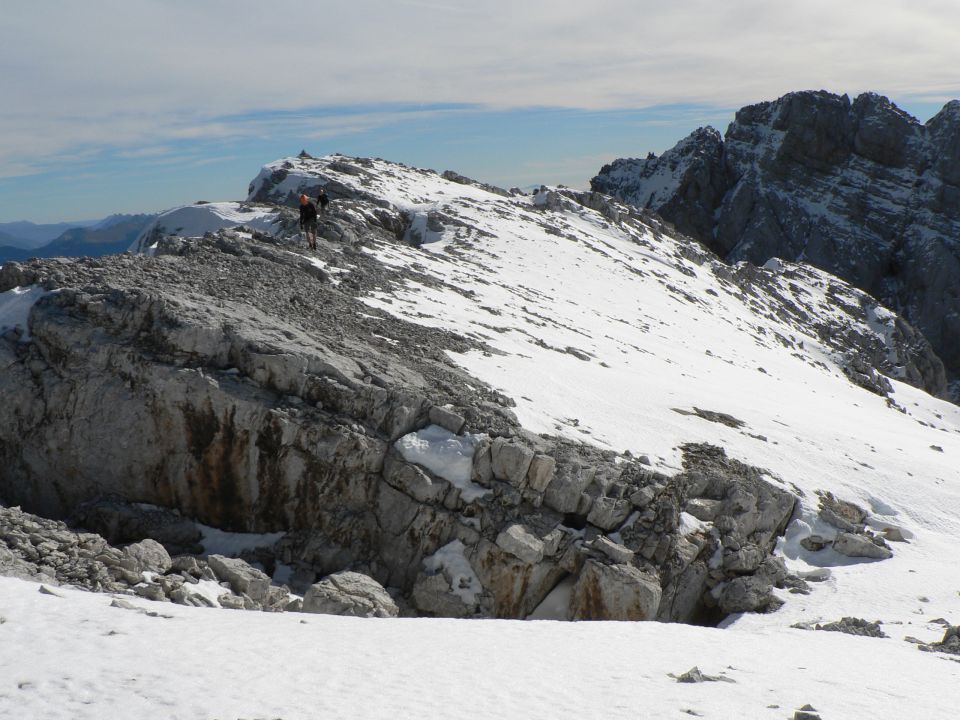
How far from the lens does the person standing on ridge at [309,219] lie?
29.1 metres

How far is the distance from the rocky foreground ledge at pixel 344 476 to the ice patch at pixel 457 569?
4 cm

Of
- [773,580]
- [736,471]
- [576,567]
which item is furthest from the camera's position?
[736,471]

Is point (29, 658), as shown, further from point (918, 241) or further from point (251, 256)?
point (918, 241)

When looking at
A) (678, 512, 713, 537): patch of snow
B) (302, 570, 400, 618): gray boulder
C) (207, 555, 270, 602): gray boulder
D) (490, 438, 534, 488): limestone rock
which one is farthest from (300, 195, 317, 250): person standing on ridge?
(678, 512, 713, 537): patch of snow

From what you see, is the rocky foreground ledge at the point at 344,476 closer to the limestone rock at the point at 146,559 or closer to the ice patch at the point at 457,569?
the ice patch at the point at 457,569

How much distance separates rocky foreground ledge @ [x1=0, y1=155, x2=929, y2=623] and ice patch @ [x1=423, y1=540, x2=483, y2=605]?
4cm

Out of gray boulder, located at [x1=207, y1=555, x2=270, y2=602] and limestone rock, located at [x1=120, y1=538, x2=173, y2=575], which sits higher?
limestone rock, located at [x1=120, y1=538, x2=173, y2=575]

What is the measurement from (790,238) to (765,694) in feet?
398

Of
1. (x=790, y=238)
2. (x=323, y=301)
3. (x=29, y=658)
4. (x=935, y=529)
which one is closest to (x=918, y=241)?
(x=790, y=238)

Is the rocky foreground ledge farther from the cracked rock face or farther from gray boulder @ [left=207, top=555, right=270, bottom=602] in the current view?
the cracked rock face

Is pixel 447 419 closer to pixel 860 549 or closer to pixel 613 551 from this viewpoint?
pixel 613 551

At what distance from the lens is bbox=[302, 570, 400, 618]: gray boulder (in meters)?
14.3

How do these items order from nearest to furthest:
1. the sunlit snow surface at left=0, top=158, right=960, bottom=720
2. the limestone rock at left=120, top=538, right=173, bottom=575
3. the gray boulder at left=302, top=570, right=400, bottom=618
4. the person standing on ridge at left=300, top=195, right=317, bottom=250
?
1. the sunlit snow surface at left=0, top=158, right=960, bottom=720
2. the limestone rock at left=120, top=538, right=173, bottom=575
3. the gray boulder at left=302, top=570, right=400, bottom=618
4. the person standing on ridge at left=300, top=195, right=317, bottom=250

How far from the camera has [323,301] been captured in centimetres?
2370
